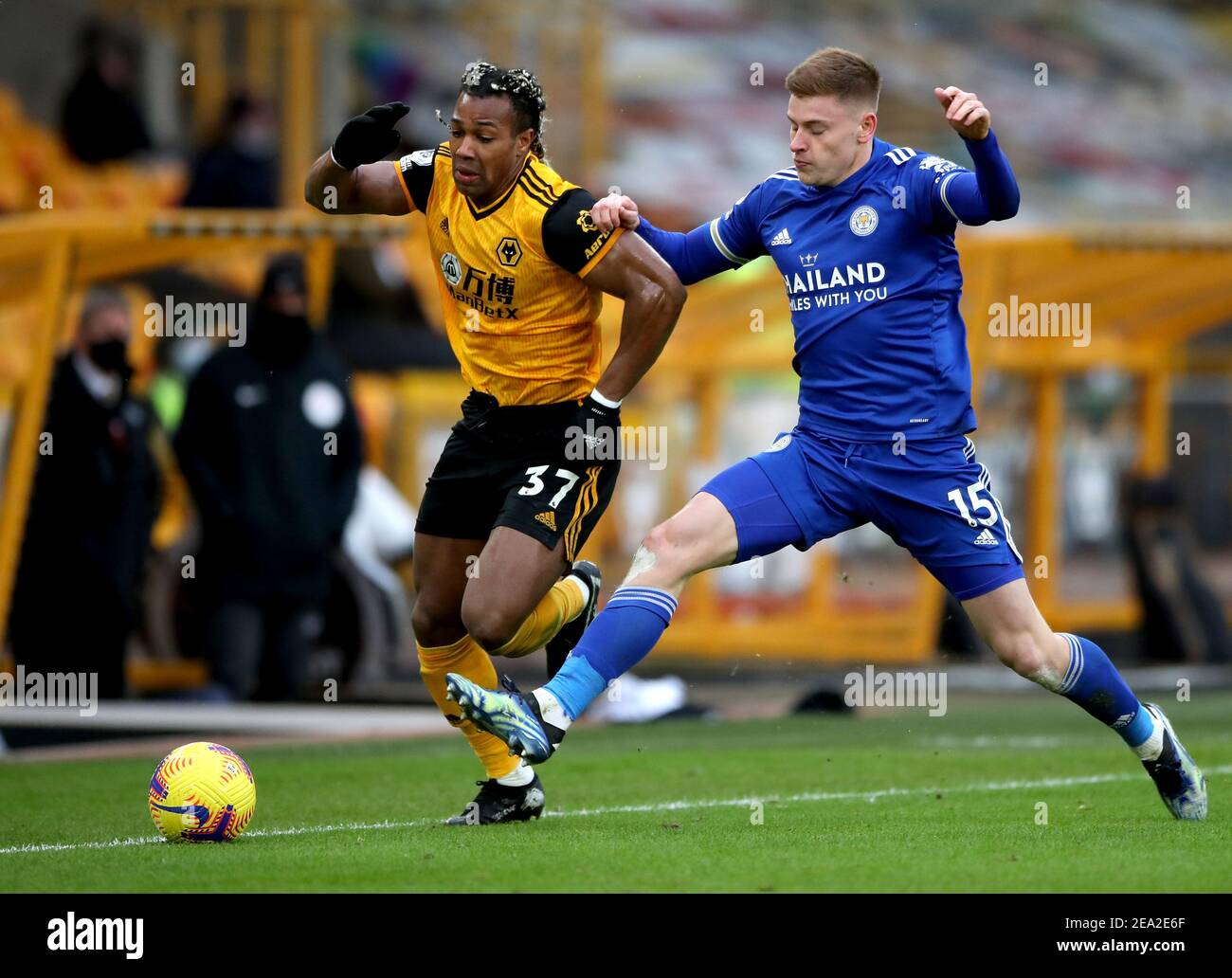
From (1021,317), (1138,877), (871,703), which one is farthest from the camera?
(1021,317)

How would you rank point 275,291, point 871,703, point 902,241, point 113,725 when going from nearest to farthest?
1. point 902,241
2. point 113,725
3. point 275,291
4. point 871,703

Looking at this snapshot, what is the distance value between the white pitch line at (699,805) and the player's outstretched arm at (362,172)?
2121 millimetres

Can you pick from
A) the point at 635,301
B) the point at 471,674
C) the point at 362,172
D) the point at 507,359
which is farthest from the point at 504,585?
the point at 362,172

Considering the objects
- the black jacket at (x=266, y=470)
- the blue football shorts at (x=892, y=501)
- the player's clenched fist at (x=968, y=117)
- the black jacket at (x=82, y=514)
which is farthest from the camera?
the black jacket at (x=266, y=470)

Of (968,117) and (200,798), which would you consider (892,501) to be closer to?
(968,117)

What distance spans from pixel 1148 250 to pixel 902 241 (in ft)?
25.8

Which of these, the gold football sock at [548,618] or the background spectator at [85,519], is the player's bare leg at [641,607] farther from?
the background spectator at [85,519]

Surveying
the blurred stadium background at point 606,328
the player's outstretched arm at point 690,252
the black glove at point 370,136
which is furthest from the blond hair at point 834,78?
the blurred stadium background at point 606,328

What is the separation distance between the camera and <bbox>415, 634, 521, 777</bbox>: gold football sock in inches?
269

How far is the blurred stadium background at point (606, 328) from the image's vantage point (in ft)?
42.9

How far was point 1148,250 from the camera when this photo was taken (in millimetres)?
13781

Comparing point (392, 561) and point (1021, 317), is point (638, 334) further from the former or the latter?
point (1021, 317)

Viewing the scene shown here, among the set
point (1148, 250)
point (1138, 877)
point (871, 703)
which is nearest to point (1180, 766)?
point (1138, 877)

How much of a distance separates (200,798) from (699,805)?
199 centimetres
